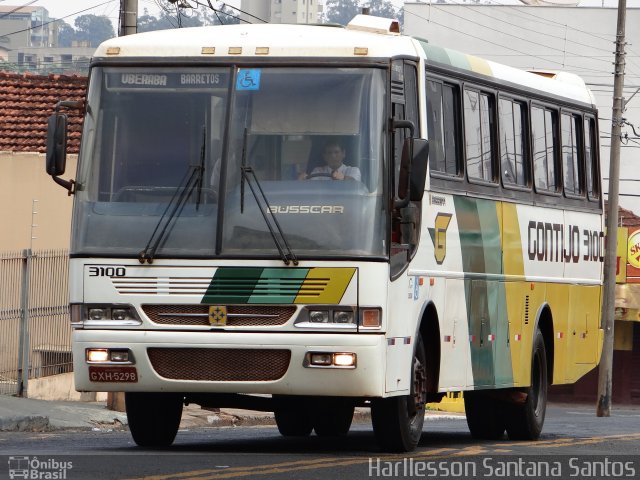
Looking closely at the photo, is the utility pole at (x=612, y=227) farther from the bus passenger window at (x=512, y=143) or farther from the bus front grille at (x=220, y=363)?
the bus front grille at (x=220, y=363)

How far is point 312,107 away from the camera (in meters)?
12.4

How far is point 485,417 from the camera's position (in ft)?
55.4

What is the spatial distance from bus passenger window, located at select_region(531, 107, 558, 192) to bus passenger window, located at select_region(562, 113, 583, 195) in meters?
0.35

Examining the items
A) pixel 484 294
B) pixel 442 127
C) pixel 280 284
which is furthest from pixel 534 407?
pixel 280 284

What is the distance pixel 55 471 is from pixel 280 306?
2193mm

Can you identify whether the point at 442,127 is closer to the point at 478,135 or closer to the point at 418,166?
the point at 478,135

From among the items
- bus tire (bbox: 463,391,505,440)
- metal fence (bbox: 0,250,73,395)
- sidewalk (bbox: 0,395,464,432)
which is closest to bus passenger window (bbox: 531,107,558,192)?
bus tire (bbox: 463,391,505,440)

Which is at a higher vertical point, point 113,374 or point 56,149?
point 56,149

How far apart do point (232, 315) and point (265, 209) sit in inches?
31.8

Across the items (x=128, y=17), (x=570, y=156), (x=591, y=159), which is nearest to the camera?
(x=570, y=156)

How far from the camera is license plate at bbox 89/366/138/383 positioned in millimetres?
12242

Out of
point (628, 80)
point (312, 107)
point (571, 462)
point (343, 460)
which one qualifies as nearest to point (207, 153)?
point (312, 107)

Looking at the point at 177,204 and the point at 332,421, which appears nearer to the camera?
the point at 177,204

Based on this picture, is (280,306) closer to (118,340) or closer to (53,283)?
(118,340)
